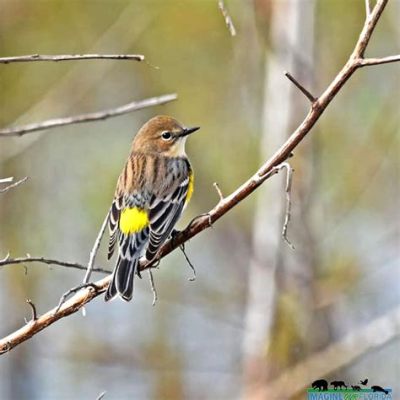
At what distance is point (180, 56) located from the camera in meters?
10.9

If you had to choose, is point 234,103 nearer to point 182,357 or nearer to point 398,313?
point 182,357

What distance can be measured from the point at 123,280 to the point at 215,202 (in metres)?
4.51

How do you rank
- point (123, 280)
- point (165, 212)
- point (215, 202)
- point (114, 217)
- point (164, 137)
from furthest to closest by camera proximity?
1. point (215, 202)
2. point (164, 137)
3. point (114, 217)
4. point (165, 212)
5. point (123, 280)

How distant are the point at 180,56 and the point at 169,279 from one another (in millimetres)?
2959

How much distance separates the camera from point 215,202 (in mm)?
8562

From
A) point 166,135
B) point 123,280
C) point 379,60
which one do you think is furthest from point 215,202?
point 379,60

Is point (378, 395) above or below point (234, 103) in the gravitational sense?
Answer: below

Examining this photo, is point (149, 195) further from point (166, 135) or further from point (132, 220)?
point (166, 135)

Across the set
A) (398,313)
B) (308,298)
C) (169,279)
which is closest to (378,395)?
(398,313)

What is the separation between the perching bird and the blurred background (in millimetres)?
1781

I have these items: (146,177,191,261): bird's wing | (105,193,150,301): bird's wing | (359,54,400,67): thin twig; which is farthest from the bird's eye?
(359,54,400,67): thin twig

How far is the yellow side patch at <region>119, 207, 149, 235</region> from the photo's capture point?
4879mm

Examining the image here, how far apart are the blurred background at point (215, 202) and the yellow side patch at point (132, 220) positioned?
2235mm

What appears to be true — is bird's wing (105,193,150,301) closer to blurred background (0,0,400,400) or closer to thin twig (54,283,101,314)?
thin twig (54,283,101,314)
